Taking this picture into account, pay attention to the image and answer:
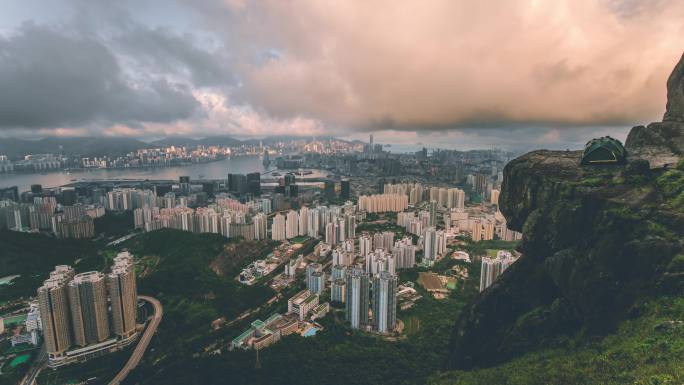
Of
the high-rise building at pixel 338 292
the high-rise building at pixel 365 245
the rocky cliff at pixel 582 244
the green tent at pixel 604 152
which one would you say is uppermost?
the green tent at pixel 604 152

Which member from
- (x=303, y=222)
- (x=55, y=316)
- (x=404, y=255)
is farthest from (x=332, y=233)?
(x=55, y=316)

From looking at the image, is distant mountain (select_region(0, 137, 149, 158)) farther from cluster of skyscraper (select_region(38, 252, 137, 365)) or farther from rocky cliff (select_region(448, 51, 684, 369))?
rocky cliff (select_region(448, 51, 684, 369))

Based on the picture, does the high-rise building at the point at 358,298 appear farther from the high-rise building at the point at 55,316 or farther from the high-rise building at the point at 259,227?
the high-rise building at the point at 259,227

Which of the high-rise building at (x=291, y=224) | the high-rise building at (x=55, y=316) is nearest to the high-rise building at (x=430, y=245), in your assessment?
the high-rise building at (x=291, y=224)

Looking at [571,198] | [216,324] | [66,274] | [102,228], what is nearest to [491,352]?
[571,198]

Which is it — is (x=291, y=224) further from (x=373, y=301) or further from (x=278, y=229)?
(x=373, y=301)

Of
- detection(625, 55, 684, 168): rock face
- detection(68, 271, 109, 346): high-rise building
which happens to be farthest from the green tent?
detection(68, 271, 109, 346): high-rise building

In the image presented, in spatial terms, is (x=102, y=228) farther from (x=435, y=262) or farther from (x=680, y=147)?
(x=680, y=147)
